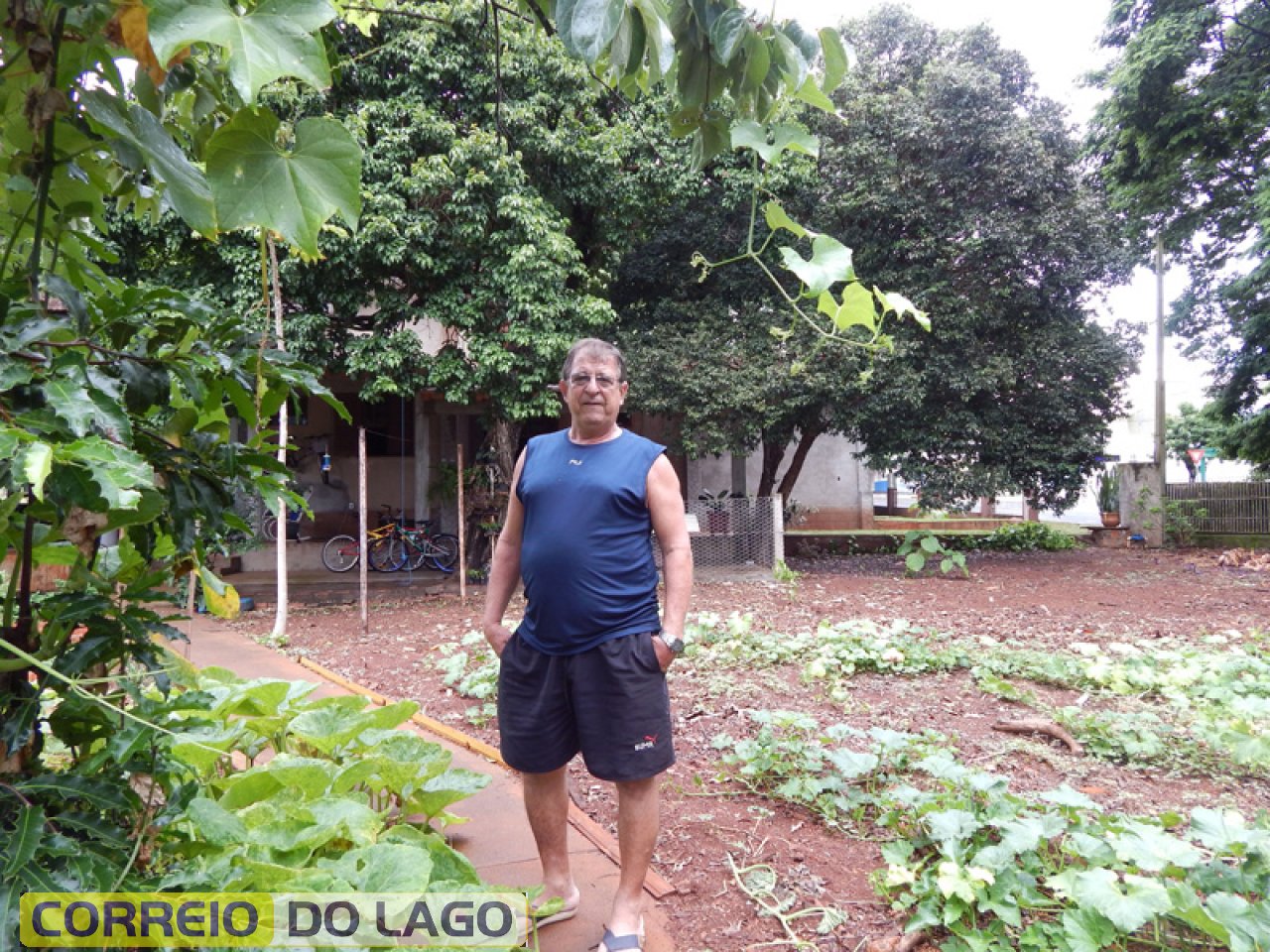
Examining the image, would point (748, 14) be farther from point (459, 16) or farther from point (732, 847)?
point (459, 16)

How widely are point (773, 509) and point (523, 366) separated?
3.49 meters

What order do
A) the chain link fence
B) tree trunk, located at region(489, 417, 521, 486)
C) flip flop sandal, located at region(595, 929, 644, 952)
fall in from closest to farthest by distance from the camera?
flip flop sandal, located at region(595, 929, 644, 952)
tree trunk, located at region(489, 417, 521, 486)
the chain link fence

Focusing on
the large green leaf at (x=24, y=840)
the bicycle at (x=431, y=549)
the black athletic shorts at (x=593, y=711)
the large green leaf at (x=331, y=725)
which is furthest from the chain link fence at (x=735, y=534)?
the large green leaf at (x=24, y=840)

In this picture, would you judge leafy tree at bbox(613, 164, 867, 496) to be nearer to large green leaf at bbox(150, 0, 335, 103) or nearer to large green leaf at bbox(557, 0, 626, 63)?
large green leaf at bbox(557, 0, 626, 63)

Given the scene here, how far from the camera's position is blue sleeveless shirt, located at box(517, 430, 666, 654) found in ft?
6.44

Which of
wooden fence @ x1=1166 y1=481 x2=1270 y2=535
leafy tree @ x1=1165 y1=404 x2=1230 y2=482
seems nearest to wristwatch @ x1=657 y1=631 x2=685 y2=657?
wooden fence @ x1=1166 y1=481 x2=1270 y2=535

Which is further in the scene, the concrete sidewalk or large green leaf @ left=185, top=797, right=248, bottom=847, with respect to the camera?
the concrete sidewalk

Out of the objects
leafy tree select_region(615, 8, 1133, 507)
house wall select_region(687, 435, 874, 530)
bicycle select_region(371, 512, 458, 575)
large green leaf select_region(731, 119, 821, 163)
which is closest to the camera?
large green leaf select_region(731, 119, 821, 163)

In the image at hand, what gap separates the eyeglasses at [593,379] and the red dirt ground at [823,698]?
1.39 metres

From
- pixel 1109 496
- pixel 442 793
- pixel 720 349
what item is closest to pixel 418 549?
pixel 720 349

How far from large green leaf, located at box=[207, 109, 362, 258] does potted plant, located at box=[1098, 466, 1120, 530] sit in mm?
16265

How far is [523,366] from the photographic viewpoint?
8.77 meters

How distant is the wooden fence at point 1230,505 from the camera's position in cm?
1328

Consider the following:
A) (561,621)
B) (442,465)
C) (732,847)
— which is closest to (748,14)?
(561,621)
